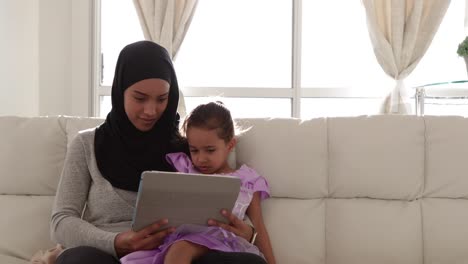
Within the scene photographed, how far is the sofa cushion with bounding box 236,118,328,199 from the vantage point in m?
2.02

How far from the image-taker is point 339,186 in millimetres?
2039

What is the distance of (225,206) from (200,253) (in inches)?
A: 6.0

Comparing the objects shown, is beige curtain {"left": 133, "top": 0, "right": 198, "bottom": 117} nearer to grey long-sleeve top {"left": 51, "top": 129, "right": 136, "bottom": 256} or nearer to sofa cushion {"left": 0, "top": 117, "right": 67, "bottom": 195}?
sofa cushion {"left": 0, "top": 117, "right": 67, "bottom": 195}

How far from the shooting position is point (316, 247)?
1.98 m

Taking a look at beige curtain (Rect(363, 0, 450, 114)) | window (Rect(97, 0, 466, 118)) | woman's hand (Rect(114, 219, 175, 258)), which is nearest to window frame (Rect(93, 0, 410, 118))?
window (Rect(97, 0, 466, 118))

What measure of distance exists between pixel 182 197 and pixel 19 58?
2.28 m

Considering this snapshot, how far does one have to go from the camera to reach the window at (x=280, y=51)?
4004mm

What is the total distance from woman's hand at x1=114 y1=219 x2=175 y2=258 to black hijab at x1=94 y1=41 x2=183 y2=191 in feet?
Result: 0.75

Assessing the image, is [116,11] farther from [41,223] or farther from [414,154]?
[414,154]

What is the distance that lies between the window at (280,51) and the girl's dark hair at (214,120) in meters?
2.09

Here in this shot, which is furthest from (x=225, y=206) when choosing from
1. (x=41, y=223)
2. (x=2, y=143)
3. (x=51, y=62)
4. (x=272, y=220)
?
(x=51, y=62)

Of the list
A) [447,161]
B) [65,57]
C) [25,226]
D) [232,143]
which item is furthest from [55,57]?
[447,161]

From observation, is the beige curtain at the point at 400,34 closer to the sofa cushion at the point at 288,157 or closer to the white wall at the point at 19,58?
the sofa cushion at the point at 288,157

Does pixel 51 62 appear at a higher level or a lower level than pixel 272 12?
lower
